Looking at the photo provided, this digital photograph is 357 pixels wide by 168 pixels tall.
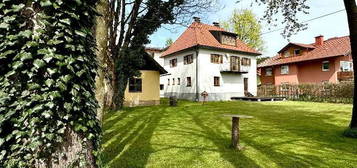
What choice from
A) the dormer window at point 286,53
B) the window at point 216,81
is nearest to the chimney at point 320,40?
the dormer window at point 286,53

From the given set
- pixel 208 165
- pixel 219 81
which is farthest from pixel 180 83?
pixel 208 165

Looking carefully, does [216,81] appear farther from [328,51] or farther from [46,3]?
[46,3]

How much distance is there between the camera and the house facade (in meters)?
21.0

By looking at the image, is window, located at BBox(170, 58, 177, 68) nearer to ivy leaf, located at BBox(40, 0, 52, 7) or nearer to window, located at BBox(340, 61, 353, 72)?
window, located at BBox(340, 61, 353, 72)

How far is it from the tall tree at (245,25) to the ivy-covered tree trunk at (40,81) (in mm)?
39978

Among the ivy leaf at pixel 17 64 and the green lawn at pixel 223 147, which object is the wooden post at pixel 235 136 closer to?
the green lawn at pixel 223 147

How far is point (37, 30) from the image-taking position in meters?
2.49

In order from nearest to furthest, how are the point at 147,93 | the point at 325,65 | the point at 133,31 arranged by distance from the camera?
the point at 133,31
the point at 147,93
the point at 325,65

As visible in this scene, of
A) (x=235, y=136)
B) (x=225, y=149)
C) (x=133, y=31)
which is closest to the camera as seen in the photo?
(x=225, y=149)

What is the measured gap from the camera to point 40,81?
8.16 feet

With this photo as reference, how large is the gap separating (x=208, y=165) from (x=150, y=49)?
134 feet

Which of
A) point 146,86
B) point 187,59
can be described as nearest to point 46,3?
point 146,86

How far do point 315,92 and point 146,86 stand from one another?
1853cm

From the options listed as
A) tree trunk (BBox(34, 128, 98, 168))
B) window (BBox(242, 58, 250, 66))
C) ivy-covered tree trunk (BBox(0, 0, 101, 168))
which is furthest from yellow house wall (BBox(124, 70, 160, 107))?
ivy-covered tree trunk (BBox(0, 0, 101, 168))
